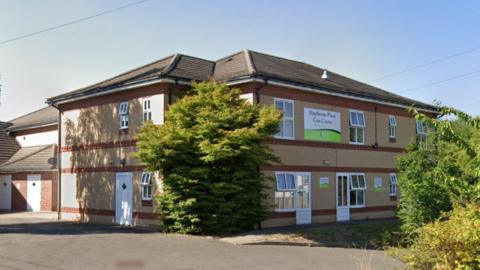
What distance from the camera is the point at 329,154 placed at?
25625 mm

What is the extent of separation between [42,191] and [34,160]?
6.58ft

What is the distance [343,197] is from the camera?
26.2m

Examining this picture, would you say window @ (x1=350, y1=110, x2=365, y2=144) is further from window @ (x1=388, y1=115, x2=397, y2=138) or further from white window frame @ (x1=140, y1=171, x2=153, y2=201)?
white window frame @ (x1=140, y1=171, x2=153, y2=201)

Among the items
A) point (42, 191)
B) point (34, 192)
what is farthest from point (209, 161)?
point (34, 192)

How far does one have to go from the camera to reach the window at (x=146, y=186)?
22938 mm

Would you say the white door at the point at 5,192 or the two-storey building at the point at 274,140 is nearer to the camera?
the two-storey building at the point at 274,140

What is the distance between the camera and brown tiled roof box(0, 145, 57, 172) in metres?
32.5

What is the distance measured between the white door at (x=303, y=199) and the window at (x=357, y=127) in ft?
13.1

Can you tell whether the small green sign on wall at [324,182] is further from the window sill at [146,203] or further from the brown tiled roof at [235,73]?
the window sill at [146,203]

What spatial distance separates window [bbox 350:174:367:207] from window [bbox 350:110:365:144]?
1704mm

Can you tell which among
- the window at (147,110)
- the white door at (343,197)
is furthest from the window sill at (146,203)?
the white door at (343,197)

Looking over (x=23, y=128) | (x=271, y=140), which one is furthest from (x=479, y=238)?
(x=23, y=128)

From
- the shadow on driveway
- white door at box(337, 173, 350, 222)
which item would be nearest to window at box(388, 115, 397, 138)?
white door at box(337, 173, 350, 222)

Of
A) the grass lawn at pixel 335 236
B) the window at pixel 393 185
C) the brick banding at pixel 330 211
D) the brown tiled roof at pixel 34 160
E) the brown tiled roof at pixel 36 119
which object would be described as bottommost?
the grass lawn at pixel 335 236
